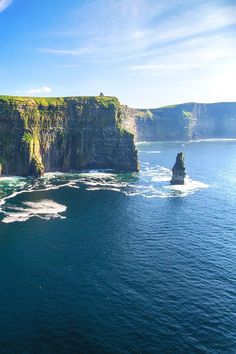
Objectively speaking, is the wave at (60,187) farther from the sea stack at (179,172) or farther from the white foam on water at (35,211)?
the sea stack at (179,172)

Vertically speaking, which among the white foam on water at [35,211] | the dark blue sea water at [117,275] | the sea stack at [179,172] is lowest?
the dark blue sea water at [117,275]

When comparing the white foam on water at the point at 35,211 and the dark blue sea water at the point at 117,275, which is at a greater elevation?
the white foam on water at the point at 35,211

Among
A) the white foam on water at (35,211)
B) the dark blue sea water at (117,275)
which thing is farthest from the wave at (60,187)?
the dark blue sea water at (117,275)

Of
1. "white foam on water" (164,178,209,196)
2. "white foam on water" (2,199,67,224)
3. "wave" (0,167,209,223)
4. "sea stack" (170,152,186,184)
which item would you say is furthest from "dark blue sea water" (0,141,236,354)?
"sea stack" (170,152,186,184)

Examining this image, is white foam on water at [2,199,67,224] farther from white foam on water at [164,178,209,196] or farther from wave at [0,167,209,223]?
white foam on water at [164,178,209,196]

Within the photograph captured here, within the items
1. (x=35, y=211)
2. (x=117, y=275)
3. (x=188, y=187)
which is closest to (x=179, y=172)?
(x=188, y=187)
